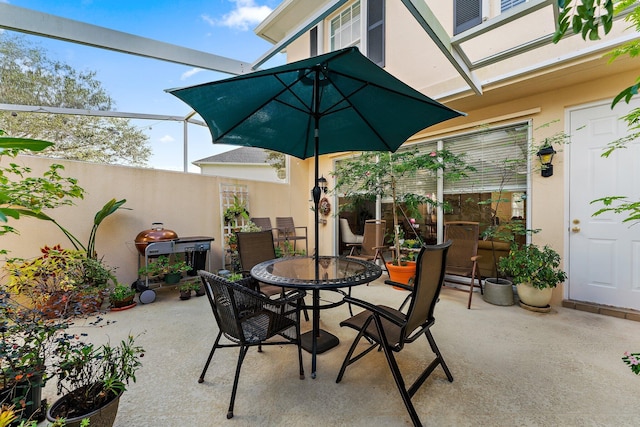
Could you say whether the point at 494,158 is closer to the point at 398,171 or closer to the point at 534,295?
the point at 398,171

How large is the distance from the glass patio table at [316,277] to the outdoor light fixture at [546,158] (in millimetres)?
3033

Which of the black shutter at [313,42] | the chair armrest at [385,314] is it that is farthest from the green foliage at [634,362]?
the black shutter at [313,42]

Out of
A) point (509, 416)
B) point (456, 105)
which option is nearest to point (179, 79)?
point (456, 105)

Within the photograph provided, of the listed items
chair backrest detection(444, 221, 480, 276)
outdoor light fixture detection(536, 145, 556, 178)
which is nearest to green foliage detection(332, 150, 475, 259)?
chair backrest detection(444, 221, 480, 276)

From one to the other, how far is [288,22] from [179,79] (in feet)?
10.2

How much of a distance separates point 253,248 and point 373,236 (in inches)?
105

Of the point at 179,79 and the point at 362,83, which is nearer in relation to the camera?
the point at 362,83

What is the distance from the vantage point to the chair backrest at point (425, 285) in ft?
5.16

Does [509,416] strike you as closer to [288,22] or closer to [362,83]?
[362,83]

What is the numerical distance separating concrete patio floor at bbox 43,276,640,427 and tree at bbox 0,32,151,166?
732 cm

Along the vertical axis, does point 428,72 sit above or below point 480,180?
above

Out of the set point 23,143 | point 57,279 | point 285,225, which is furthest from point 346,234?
point 23,143

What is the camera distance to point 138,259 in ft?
13.8

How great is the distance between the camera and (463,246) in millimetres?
3865
